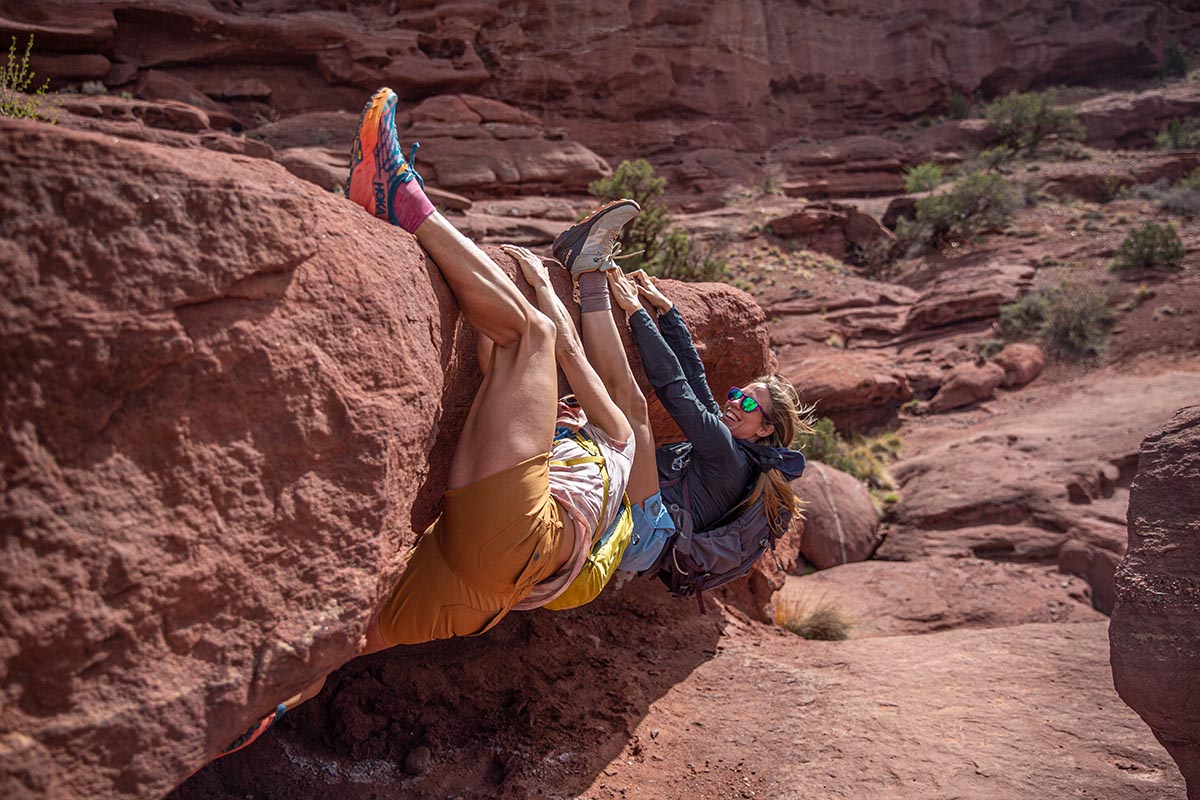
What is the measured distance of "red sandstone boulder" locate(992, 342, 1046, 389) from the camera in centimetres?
1344

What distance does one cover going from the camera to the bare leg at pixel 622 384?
10.9 ft

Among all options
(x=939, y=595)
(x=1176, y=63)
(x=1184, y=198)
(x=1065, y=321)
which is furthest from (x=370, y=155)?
(x=1176, y=63)

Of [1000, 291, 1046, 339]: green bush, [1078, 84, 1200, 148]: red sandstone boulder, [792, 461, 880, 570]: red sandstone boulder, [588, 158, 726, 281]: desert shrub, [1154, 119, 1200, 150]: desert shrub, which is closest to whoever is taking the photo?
[792, 461, 880, 570]: red sandstone boulder

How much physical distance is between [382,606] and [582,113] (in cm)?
2652

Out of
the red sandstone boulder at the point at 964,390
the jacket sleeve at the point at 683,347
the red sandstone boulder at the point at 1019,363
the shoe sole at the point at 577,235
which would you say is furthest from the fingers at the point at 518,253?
the red sandstone boulder at the point at 1019,363

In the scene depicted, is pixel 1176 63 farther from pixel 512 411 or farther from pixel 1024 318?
pixel 512 411

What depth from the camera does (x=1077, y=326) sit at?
46.6 feet

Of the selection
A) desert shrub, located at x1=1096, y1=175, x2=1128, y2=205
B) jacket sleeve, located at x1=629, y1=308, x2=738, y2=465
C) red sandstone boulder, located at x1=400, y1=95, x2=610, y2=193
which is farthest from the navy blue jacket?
desert shrub, located at x1=1096, y1=175, x2=1128, y2=205

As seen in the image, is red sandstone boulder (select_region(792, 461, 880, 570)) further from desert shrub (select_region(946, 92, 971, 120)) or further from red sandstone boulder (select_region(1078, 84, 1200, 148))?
desert shrub (select_region(946, 92, 971, 120))

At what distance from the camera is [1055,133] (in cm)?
2831

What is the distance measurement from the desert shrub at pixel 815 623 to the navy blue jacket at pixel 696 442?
177 cm

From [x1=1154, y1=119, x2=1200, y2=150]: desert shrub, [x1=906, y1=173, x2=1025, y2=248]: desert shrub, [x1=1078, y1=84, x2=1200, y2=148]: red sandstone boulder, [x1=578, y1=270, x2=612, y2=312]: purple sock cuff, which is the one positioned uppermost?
[x1=1078, y1=84, x2=1200, y2=148]: red sandstone boulder

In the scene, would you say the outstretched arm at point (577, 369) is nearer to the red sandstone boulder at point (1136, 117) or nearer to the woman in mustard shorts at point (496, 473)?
the woman in mustard shorts at point (496, 473)

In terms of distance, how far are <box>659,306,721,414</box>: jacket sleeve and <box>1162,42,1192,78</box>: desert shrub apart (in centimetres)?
3838
